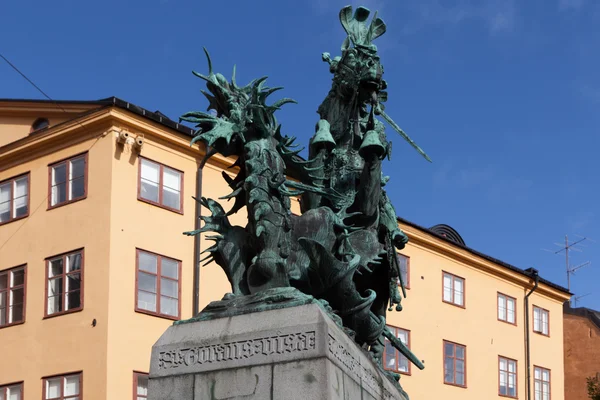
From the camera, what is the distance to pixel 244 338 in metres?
9.40

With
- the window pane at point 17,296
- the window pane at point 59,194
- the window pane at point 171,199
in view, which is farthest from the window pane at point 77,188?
the window pane at point 17,296

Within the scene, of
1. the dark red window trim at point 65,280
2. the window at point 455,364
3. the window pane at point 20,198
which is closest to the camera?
the dark red window trim at point 65,280

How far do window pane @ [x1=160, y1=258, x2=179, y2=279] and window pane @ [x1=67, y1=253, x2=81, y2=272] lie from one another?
7.57 ft

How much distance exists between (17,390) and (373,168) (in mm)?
21773

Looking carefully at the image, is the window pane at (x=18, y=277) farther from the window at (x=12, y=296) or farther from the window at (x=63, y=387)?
the window at (x=63, y=387)

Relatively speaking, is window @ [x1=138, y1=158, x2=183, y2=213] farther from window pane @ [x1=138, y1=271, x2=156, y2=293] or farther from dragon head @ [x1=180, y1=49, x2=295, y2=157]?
dragon head @ [x1=180, y1=49, x2=295, y2=157]

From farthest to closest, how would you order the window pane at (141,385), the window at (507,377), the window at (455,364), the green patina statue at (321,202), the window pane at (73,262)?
1. the window at (507,377)
2. the window at (455,364)
3. the window pane at (73,262)
4. the window pane at (141,385)
5. the green patina statue at (321,202)

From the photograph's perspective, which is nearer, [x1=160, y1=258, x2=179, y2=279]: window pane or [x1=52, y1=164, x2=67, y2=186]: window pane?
[x1=160, y1=258, x2=179, y2=279]: window pane

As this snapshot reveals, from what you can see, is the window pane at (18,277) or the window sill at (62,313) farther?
the window pane at (18,277)

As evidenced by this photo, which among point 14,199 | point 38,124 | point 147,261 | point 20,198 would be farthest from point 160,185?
point 14,199

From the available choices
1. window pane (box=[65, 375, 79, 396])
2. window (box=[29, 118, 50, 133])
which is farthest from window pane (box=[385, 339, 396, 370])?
window (box=[29, 118, 50, 133])

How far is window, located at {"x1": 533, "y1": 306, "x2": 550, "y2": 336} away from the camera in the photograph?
50.3 metres

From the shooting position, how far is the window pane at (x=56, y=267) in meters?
31.1

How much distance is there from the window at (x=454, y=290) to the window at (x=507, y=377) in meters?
3.72
